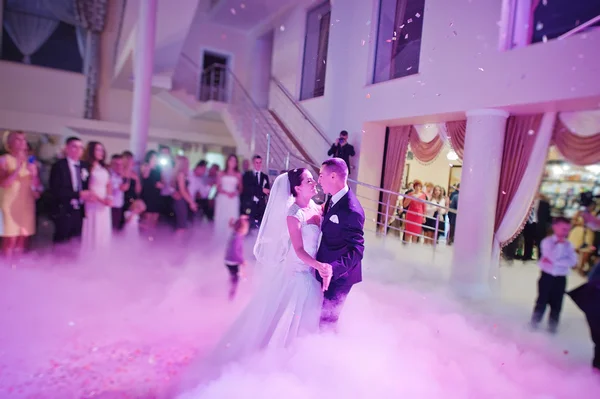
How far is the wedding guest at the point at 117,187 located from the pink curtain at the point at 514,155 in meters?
4.17

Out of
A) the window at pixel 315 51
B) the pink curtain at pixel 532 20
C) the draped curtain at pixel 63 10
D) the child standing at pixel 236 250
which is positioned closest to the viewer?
the child standing at pixel 236 250

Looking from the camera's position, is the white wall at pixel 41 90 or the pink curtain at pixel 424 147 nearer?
the pink curtain at pixel 424 147

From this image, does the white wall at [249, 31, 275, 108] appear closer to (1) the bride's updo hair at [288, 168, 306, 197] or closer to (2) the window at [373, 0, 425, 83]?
(2) the window at [373, 0, 425, 83]

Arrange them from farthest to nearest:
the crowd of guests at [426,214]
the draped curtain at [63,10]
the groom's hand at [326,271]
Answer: the draped curtain at [63,10], the crowd of guests at [426,214], the groom's hand at [326,271]

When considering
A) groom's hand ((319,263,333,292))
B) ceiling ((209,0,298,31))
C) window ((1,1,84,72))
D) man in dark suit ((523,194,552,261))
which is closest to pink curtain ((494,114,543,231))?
man in dark suit ((523,194,552,261))

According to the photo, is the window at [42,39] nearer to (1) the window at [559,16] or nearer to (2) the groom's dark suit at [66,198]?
(2) the groom's dark suit at [66,198]

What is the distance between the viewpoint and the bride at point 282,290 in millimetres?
2439

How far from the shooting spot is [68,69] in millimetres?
9055

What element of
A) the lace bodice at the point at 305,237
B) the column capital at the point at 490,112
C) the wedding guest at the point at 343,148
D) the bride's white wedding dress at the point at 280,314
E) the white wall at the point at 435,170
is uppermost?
the column capital at the point at 490,112

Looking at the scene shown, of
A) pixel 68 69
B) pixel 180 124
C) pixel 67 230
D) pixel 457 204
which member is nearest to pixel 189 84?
pixel 180 124

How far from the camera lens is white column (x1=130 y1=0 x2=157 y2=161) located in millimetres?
6082

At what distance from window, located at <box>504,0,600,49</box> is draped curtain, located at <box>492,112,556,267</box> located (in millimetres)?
771

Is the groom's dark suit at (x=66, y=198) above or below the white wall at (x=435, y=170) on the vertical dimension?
below

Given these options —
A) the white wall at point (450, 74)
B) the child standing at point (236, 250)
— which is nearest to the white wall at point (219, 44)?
the white wall at point (450, 74)
